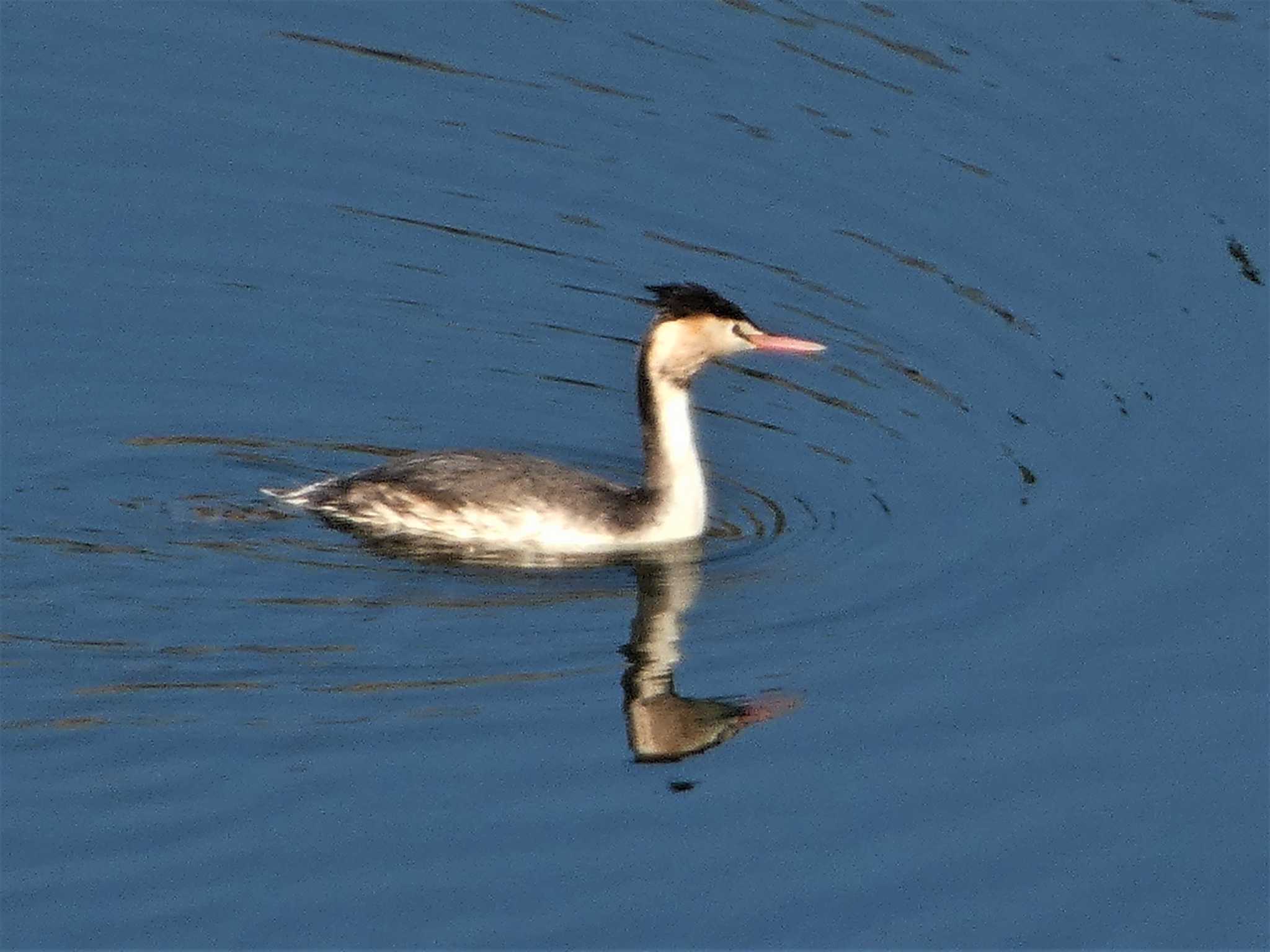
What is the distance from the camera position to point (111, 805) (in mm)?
10023

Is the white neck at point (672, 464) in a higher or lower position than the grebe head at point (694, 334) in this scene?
lower

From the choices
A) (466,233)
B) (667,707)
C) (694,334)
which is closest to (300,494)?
(694,334)

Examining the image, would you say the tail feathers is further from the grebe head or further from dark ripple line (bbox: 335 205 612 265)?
dark ripple line (bbox: 335 205 612 265)

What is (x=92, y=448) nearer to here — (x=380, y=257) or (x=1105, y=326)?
(x=380, y=257)

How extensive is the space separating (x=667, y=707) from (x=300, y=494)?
250 cm

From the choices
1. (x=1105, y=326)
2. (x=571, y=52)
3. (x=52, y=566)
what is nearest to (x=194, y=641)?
(x=52, y=566)

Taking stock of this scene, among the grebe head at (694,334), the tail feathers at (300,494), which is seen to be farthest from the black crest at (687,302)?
the tail feathers at (300,494)

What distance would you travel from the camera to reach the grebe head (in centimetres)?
1265

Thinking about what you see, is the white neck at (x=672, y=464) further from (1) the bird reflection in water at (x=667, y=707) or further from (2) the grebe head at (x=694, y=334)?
(1) the bird reflection in water at (x=667, y=707)

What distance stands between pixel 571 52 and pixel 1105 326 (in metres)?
4.11

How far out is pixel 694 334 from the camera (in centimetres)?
1273

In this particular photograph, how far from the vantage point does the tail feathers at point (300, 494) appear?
12.8 metres

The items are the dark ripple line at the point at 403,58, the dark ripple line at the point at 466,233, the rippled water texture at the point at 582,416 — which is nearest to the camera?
the rippled water texture at the point at 582,416

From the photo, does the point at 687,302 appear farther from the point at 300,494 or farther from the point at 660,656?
the point at 300,494
